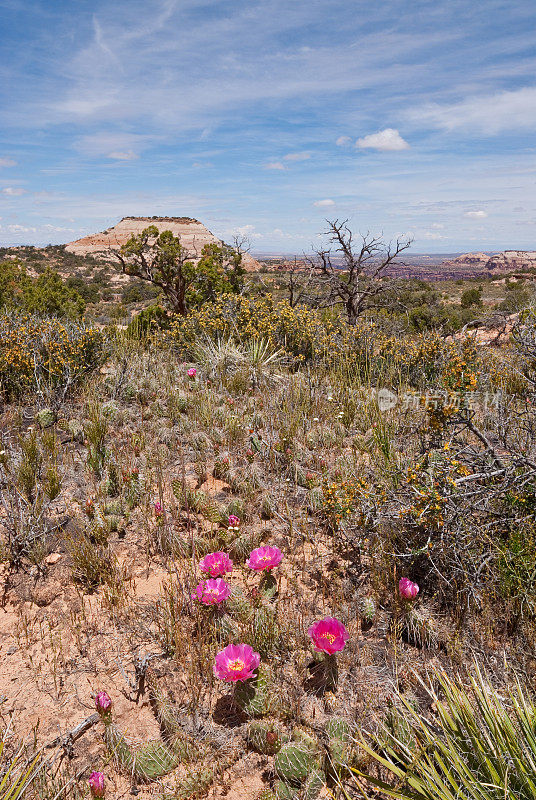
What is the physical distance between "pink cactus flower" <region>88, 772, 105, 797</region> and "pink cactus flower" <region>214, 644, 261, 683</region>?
0.54 m

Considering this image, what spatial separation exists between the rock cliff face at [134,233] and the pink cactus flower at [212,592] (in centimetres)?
5731

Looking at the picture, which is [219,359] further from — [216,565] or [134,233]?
[134,233]

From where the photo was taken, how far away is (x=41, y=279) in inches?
427

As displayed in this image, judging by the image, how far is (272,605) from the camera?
262 centimetres

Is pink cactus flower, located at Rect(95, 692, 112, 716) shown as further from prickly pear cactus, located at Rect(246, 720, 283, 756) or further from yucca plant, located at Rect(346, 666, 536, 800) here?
yucca plant, located at Rect(346, 666, 536, 800)

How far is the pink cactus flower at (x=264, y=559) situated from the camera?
2652 millimetres

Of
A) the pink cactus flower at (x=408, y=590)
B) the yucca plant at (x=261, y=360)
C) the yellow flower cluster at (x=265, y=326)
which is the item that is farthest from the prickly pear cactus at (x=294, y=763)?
the yellow flower cluster at (x=265, y=326)

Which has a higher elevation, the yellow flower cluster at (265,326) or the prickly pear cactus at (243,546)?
the yellow flower cluster at (265,326)

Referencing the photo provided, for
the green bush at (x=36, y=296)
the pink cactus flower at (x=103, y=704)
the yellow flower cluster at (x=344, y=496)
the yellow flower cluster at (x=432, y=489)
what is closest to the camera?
the pink cactus flower at (x=103, y=704)

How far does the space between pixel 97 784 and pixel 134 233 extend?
69.4 meters

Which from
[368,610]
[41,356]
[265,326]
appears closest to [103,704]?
[368,610]

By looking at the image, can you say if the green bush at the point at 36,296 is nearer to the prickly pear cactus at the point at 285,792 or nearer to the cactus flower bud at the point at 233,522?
the cactus flower bud at the point at 233,522

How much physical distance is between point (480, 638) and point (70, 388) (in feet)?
17.3

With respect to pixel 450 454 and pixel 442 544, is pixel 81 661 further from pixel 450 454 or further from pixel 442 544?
pixel 450 454
